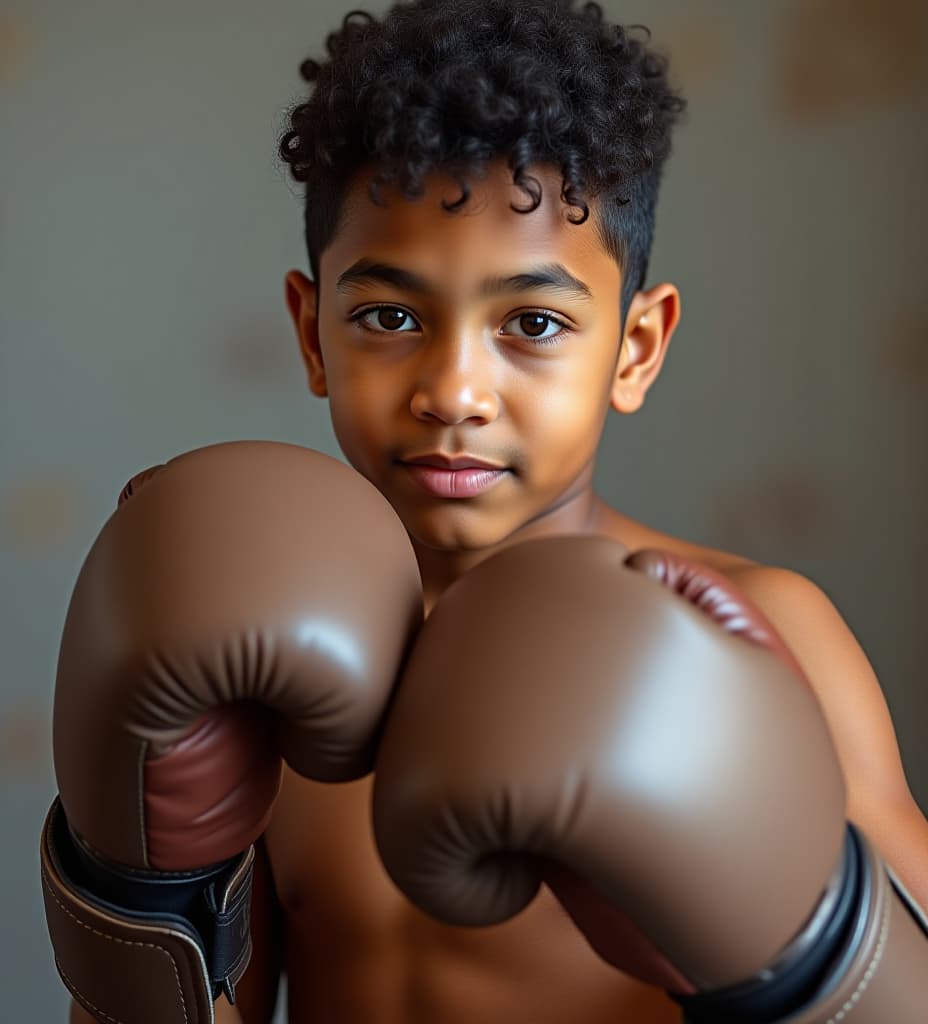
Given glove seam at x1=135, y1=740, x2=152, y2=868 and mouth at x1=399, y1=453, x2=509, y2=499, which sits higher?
mouth at x1=399, y1=453, x2=509, y2=499

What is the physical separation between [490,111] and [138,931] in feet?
1.81

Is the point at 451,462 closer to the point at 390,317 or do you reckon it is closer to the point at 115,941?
the point at 390,317

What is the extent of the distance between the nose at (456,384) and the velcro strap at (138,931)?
0.31 metres

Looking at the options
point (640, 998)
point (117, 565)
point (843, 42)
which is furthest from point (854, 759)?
point (843, 42)

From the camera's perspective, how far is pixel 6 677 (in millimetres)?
1575

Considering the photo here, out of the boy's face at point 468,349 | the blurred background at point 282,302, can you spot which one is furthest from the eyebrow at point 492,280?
the blurred background at point 282,302

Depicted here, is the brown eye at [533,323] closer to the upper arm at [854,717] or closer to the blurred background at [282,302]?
the upper arm at [854,717]

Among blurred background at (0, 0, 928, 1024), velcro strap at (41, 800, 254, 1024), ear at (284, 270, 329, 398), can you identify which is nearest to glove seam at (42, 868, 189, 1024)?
velcro strap at (41, 800, 254, 1024)

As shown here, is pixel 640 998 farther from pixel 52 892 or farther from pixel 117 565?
pixel 117 565

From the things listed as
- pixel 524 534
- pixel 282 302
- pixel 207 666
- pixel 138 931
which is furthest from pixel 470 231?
pixel 282 302

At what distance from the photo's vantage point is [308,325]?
108cm

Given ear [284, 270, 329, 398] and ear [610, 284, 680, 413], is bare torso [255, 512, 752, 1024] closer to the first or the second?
ear [610, 284, 680, 413]

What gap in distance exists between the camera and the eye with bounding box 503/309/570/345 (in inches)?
35.6

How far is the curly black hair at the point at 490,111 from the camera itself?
2.83 feet
